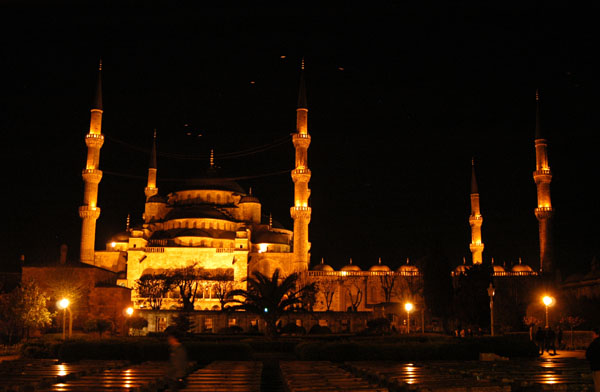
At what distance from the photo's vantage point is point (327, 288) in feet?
158

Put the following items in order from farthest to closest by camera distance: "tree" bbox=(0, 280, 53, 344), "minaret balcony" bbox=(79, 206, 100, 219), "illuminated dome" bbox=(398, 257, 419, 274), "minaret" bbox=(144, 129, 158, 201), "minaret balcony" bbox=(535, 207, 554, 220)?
"minaret" bbox=(144, 129, 158, 201) < "illuminated dome" bbox=(398, 257, 419, 274) < "minaret balcony" bbox=(535, 207, 554, 220) < "minaret balcony" bbox=(79, 206, 100, 219) < "tree" bbox=(0, 280, 53, 344)

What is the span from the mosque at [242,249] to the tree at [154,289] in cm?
54

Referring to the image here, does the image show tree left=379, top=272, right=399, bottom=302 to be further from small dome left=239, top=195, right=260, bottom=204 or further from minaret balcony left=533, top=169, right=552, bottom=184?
small dome left=239, top=195, right=260, bottom=204

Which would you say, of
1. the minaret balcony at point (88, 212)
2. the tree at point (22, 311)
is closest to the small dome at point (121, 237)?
the minaret balcony at point (88, 212)

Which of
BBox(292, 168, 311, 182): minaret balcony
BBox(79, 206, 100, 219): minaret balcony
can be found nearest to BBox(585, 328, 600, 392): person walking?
BBox(292, 168, 311, 182): minaret balcony

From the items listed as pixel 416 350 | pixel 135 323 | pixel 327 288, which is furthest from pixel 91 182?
pixel 416 350

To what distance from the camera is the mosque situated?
153 ft

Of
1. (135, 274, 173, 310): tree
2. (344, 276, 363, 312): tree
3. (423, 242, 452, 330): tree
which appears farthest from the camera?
(344, 276, 363, 312): tree

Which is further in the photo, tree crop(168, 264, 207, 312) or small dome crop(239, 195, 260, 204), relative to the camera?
small dome crop(239, 195, 260, 204)

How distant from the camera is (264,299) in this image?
1089 inches

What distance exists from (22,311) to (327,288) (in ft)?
78.1

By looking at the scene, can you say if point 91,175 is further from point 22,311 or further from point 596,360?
point 596,360

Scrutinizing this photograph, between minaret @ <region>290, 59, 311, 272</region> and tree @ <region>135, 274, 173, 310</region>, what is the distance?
28.4ft

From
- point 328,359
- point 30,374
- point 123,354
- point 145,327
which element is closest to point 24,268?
point 145,327
